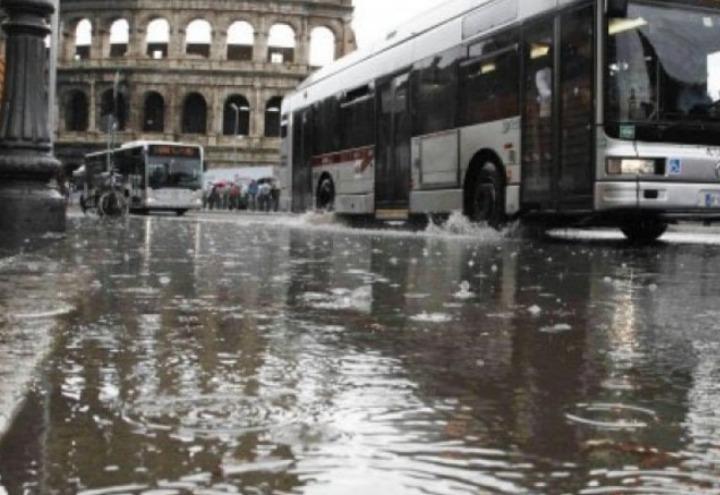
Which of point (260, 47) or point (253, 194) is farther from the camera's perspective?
point (260, 47)

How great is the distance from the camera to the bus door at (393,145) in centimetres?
1469

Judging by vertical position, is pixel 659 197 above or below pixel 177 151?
below

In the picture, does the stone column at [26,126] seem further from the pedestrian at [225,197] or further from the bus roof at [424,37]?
the pedestrian at [225,197]

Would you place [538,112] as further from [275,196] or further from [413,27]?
[275,196]

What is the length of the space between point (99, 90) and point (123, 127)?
2.71 metres

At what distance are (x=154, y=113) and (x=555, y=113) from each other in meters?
58.8

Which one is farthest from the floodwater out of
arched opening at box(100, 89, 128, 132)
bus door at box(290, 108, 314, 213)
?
arched opening at box(100, 89, 128, 132)

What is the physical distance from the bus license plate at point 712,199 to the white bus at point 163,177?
93.5ft

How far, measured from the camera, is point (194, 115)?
68062mm

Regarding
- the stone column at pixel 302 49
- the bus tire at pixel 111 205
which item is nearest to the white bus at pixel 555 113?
the bus tire at pixel 111 205

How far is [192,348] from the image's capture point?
319cm

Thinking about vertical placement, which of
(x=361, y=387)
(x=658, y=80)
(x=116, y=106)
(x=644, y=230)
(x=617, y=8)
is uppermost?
(x=116, y=106)

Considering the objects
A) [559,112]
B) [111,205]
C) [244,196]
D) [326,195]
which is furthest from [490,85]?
[244,196]

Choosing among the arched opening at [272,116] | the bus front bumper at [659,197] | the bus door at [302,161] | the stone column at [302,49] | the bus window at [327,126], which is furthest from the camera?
the stone column at [302,49]
